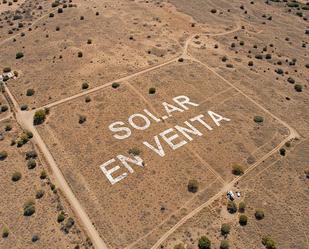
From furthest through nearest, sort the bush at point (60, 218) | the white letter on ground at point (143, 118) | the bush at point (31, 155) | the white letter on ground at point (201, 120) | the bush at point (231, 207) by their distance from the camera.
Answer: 1. the white letter on ground at point (201, 120)
2. the white letter on ground at point (143, 118)
3. the bush at point (31, 155)
4. the bush at point (231, 207)
5. the bush at point (60, 218)

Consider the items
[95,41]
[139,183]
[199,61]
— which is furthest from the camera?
[95,41]

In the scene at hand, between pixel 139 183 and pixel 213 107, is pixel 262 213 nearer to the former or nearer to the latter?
pixel 139 183

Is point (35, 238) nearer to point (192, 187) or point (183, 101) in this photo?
point (192, 187)

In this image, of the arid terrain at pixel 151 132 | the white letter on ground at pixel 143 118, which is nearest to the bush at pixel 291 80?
the arid terrain at pixel 151 132

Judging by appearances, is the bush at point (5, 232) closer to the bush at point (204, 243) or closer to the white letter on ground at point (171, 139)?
the bush at point (204, 243)

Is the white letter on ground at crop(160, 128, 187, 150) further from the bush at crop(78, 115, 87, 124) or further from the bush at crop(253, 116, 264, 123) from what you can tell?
the bush at crop(253, 116, 264, 123)

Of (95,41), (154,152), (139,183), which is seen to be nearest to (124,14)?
(95,41)
